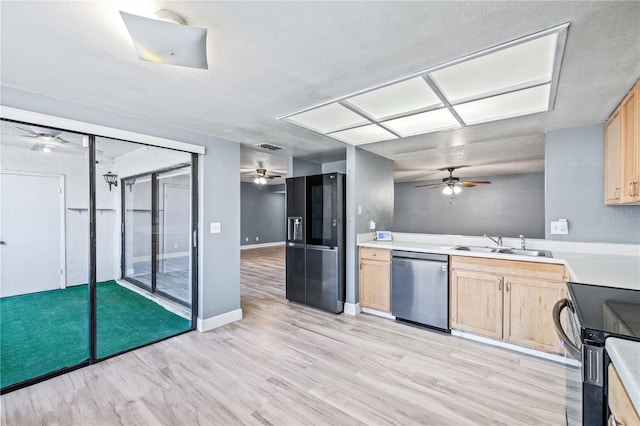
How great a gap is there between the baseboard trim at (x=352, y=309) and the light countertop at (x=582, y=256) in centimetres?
82

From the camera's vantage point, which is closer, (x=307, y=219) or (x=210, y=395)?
(x=210, y=395)

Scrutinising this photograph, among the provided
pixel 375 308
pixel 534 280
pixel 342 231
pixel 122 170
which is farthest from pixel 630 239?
pixel 122 170

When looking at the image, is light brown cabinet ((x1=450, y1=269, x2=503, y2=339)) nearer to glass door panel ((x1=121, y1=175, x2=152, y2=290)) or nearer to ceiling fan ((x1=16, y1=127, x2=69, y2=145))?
glass door panel ((x1=121, y1=175, x2=152, y2=290))

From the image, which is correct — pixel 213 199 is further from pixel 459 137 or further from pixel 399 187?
pixel 399 187

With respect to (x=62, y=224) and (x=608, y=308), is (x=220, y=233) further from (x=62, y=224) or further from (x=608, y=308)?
(x=608, y=308)

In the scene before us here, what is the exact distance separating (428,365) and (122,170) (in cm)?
361

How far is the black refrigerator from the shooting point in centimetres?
370

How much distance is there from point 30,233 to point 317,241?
115 inches

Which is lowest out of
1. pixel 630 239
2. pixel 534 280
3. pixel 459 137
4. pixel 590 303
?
pixel 534 280

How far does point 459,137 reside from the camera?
3.23 metres

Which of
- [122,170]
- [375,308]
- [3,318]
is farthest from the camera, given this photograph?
[375,308]

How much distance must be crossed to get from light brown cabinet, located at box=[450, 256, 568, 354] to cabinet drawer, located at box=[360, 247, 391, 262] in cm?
77

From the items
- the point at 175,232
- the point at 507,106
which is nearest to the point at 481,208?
the point at 507,106

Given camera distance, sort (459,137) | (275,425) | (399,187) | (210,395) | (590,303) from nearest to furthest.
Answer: (590,303)
(275,425)
(210,395)
(459,137)
(399,187)
